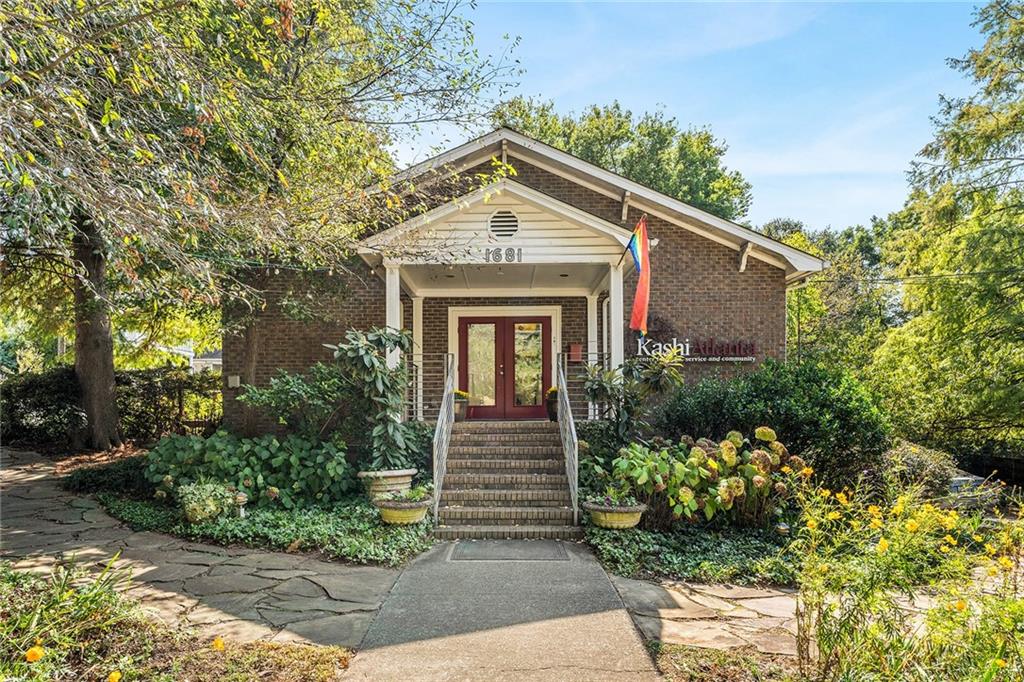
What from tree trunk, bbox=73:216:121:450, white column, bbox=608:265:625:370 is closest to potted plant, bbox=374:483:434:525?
white column, bbox=608:265:625:370

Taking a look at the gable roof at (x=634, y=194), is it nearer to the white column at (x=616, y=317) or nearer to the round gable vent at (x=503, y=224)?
the round gable vent at (x=503, y=224)

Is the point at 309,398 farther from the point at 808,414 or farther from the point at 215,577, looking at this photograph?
the point at 808,414

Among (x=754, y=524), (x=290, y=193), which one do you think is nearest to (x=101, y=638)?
(x=290, y=193)

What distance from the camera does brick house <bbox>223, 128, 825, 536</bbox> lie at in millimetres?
9359

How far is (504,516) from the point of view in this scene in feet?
24.9

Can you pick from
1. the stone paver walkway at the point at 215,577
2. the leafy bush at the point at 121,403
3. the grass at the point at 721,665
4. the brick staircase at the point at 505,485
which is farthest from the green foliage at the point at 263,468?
the leafy bush at the point at 121,403

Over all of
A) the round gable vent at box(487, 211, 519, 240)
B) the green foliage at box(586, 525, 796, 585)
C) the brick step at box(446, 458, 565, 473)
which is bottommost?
the green foliage at box(586, 525, 796, 585)

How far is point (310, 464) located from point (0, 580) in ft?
14.0

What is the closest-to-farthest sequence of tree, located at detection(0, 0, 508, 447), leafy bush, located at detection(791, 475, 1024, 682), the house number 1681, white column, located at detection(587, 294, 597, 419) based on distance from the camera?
leafy bush, located at detection(791, 475, 1024, 682) → tree, located at detection(0, 0, 508, 447) → the house number 1681 → white column, located at detection(587, 294, 597, 419)

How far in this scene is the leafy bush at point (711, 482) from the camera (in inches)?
275

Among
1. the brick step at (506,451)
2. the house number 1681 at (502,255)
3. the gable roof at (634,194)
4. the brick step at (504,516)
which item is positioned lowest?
the brick step at (504,516)

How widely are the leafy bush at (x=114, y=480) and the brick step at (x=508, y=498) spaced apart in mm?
4751

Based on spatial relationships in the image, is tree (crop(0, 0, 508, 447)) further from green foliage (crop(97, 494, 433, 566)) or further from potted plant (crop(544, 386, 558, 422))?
potted plant (crop(544, 386, 558, 422))

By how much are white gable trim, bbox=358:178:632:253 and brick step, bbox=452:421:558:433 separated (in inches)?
123
